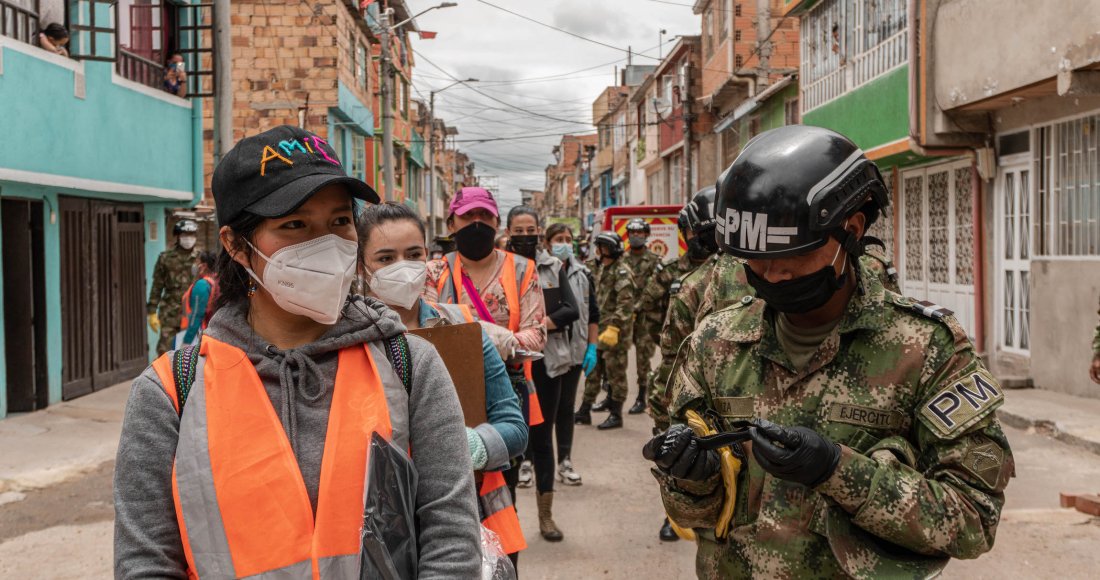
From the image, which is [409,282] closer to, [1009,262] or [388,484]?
[388,484]

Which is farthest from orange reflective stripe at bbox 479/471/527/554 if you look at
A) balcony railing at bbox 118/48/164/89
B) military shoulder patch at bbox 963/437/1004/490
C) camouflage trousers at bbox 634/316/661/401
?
balcony railing at bbox 118/48/164/89

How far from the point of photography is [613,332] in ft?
32.0

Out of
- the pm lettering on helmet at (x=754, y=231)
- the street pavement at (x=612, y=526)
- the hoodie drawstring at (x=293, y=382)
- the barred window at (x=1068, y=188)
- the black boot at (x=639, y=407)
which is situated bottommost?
the street pavement at (x=612, y=526)

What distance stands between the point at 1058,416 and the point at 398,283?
795 cm

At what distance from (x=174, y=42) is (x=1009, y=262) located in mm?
12175

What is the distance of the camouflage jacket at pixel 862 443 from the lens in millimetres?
2020

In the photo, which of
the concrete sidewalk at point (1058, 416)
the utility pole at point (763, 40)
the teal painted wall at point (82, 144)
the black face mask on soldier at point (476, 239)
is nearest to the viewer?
the black face mask on soldier at point (476, 239)

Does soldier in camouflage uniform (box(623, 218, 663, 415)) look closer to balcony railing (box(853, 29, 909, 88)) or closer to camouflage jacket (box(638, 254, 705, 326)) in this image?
camouflage jacket (box(638, 254, 705, 326))

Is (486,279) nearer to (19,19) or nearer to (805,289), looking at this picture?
(805,289)

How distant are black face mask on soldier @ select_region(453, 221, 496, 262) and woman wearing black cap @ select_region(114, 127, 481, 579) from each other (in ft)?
8.79

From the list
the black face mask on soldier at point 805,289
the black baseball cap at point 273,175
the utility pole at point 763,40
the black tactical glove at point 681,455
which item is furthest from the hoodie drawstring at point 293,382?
the utility pole at point 763,40

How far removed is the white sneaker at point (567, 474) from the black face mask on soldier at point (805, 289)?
5289mm

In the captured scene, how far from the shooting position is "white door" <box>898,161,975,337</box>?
44.0 feet

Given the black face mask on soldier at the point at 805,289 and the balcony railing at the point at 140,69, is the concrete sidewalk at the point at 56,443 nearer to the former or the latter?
the balcony railing at the point at 140,69
